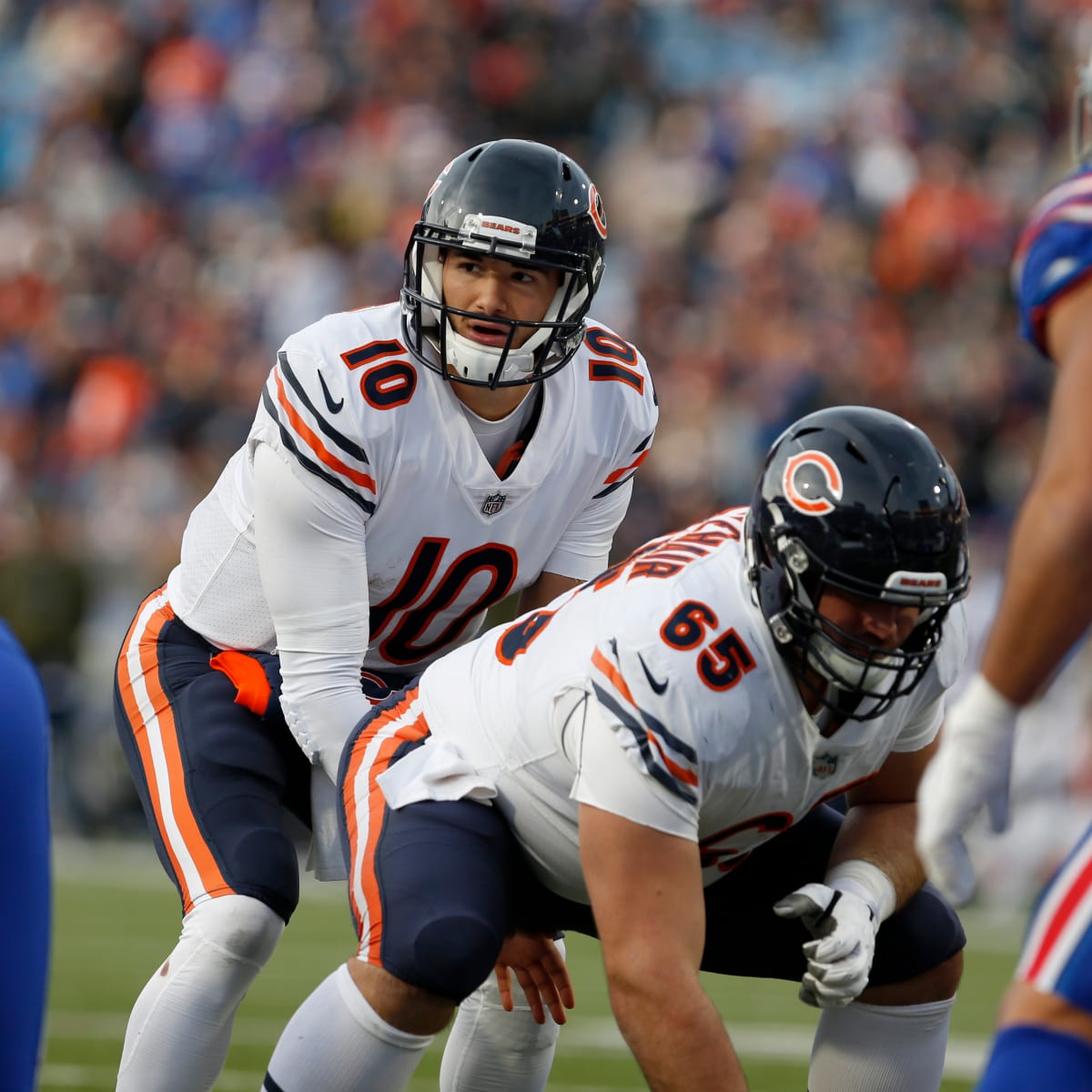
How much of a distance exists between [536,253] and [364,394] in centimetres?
46

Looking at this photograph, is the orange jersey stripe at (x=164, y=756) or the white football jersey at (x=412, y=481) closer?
the orange jersey stripe at (x=164, y=756)

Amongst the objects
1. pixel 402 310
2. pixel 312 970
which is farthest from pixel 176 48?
pixel 402 310

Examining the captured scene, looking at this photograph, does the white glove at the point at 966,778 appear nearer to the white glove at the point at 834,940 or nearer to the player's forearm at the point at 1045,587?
the player's forearm at the point at 1045,587

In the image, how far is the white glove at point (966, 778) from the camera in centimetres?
224

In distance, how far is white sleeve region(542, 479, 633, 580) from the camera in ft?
13.4

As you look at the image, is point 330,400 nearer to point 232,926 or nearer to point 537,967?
point 232,926

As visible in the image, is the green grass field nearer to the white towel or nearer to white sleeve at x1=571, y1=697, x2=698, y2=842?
the white towel

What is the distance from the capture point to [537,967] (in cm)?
345

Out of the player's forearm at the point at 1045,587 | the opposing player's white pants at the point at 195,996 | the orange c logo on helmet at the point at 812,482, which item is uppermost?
the player's forearm at the point at 1045,587

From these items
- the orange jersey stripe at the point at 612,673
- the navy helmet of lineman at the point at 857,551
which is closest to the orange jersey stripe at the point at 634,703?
the orange jersey stripe at the point at 612,673

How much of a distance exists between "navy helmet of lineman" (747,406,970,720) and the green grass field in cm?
246

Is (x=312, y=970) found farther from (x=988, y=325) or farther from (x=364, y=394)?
(x=988, y=325)

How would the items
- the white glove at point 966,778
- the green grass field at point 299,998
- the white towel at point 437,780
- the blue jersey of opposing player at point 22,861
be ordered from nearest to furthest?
the blue jersey of opposing player at point 22,861 → the white glove at point 966,778 → the white towel at point 437,780 → the green grass field at point 299,998

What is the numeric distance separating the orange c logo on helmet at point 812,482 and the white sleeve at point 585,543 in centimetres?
113
